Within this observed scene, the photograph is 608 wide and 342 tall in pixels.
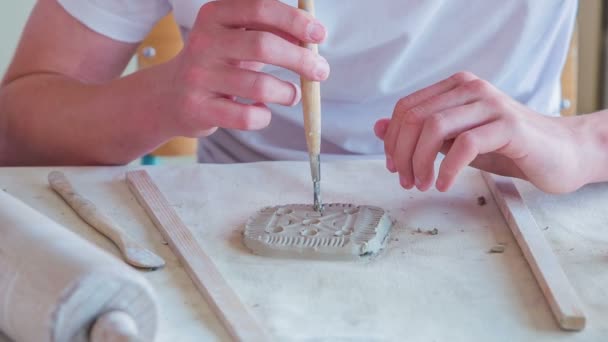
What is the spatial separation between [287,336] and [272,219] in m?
0.21

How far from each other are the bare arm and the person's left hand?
0.10 metres

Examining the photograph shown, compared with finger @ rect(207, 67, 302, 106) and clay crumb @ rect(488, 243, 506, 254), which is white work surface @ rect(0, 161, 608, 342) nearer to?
clay crumb @ rect(488, 243, 506, 254)

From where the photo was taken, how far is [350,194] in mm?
879

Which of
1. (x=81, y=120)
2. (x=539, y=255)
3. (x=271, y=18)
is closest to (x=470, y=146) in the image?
(x=539, y=255)

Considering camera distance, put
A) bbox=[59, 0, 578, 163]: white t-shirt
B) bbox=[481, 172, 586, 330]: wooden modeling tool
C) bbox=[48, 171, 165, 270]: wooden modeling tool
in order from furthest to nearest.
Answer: bbox=[59, 0, 578, 163]: white t-shirt < bbox=[48, 171, 165, 270]: wooden modeling tool < bbox=[481, 172, 586, 330]: wooden modeling tool

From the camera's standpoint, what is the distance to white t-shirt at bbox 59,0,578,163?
1.07 metres

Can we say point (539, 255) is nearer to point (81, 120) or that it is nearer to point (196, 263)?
point (196, 263)

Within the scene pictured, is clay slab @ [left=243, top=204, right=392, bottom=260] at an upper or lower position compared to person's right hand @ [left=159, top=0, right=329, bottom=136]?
lower

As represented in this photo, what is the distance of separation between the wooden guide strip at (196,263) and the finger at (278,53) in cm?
17

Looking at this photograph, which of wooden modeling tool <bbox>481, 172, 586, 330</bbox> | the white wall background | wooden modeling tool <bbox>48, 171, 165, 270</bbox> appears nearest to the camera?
wooden modeling tool <bbox>481, 172, 586, 330</bbox>

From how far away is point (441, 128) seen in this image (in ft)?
2.51

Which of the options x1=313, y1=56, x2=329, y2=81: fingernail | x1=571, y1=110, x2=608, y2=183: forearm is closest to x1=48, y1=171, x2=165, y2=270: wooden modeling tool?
x1=313, y1=56, x2=329, y2=81: fingernail

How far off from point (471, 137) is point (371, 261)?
0.15m

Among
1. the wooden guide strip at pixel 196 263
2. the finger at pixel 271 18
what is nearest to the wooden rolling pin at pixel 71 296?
the wooden guide strip at pixel 196 263
